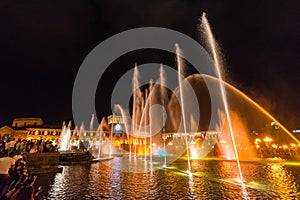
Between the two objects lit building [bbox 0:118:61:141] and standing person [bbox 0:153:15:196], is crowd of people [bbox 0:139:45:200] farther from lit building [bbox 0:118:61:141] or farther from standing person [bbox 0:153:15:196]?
lit building [bbox 0:118:61:141]

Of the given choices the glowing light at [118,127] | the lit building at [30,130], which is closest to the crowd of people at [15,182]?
the lit building at [30,130]

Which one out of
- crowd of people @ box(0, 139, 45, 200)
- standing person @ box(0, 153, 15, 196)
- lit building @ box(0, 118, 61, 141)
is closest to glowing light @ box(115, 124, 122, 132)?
lit building @ box(0, 118, 61, 141)

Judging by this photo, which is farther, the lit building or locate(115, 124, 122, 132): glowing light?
locate(115, 124, 122, 132): glowing light

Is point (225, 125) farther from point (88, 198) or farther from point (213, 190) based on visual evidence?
point (88, 198)

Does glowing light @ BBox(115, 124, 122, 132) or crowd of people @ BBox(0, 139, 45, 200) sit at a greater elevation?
glowing light @ BBox(115, 124, 122, 132)

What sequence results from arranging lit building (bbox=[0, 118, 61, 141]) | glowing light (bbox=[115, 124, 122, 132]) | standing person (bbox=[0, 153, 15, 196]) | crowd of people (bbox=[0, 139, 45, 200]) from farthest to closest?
glowing light (bbox=[115, 124, 122, 132]) < lit building (bbox=[0, 118, 61, 141]) < standing person (bbox=[0, 153, 15, 196]) < crowd of people (bbox=[0, 139, 45, 200])

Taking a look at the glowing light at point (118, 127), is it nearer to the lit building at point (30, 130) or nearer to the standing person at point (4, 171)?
the lit building at point (30, 130)

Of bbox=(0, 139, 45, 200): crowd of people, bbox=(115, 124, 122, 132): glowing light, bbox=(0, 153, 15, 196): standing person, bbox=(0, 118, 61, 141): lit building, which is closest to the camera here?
bbox=(0, 139, 45, 200): crowd of people

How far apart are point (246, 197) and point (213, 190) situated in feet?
6.17

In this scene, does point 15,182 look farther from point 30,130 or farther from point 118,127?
point 118,127

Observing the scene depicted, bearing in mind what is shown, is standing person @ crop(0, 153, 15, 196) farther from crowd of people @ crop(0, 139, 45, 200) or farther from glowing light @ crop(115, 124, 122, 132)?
glowing light @ crop(115, 124, 122, 132)

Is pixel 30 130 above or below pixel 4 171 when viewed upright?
above

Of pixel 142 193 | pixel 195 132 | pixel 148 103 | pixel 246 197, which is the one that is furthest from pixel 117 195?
pixel 195 132

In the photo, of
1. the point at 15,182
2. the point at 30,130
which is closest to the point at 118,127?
the point at 30,130
